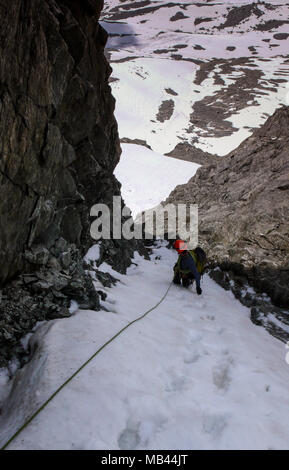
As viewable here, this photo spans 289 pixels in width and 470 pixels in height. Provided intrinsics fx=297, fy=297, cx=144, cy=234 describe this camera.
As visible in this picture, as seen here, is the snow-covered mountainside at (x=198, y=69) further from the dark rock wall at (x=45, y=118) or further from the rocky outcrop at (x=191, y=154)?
the dark rock wall at (x=45, y=118)

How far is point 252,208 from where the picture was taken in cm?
1223

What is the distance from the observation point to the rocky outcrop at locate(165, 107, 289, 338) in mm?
9609

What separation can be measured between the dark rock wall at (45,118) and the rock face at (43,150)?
2 centimetres

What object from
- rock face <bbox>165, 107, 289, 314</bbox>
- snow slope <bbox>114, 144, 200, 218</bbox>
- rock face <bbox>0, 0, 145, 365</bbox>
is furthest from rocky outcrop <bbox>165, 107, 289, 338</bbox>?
snow slope <bbox>114, 144, 200, 218</bbox>

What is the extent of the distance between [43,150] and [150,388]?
4292 mm

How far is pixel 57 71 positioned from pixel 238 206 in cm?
1016

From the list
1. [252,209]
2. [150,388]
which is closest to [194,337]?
[150,388]

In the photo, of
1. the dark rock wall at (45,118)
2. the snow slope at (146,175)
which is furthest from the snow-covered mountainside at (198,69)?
the dark rock wall at (45,118)

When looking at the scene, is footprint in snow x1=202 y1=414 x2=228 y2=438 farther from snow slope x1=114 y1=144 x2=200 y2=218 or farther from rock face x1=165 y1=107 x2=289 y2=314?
snow slope x1=114 y1=144 x2=200 y2=218

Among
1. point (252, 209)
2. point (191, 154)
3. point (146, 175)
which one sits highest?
point (191, 154)

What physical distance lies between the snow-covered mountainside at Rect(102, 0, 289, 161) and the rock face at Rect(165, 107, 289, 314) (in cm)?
2929

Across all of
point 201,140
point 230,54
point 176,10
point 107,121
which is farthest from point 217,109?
point 176,10

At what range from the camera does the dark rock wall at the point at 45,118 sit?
14.1 ft

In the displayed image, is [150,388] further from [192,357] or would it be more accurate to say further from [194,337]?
[194,337]
